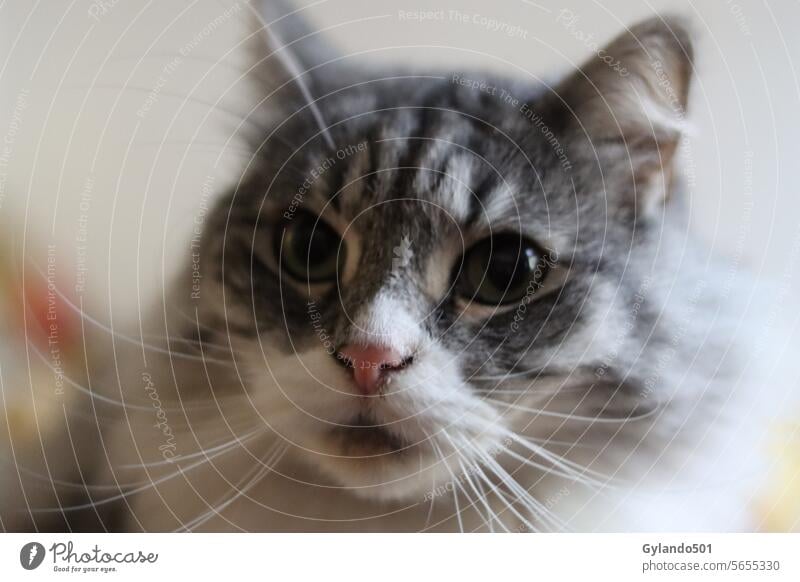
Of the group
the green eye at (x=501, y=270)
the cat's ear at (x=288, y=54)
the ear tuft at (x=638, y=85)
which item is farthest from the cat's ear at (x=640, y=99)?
the cat's ear at (x=288, y=54)

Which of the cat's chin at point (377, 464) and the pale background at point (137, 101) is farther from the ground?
the pale background at point (137, 101)

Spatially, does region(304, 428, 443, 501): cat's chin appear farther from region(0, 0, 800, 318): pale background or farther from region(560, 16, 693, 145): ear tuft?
region(560, 16, 693, 145): ear tuft

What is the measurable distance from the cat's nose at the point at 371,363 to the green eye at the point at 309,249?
0.07m

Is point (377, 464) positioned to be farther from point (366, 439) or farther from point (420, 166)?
point (420, 166)

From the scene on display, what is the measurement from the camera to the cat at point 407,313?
58 cm

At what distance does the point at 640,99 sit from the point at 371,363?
352 millimetres

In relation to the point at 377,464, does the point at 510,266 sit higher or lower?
higher

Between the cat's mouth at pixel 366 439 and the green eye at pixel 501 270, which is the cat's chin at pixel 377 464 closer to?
the cat's mouth at pixel 366 439

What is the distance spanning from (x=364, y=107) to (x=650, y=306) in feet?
1.06

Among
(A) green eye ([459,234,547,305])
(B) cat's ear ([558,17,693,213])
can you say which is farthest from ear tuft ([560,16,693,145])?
(A) green eye ([459,234,547,305])

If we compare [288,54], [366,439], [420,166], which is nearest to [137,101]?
[288,54]

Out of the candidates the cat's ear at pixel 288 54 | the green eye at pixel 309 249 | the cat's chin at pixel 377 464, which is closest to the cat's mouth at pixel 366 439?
the cat's chin at pixel 377 464

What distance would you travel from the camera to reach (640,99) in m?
Result: 0.62

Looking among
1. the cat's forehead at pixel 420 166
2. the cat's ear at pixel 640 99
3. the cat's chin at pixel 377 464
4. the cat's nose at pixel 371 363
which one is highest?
the cat's ear at pixel 640 99
